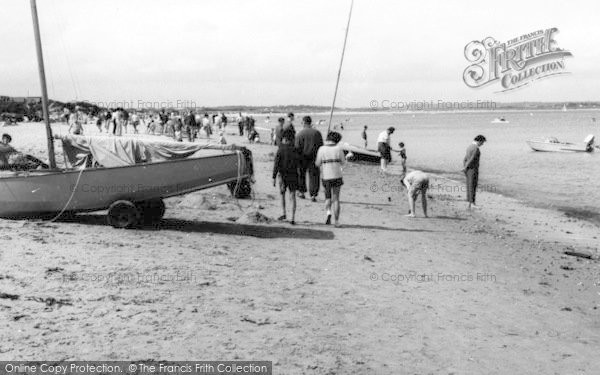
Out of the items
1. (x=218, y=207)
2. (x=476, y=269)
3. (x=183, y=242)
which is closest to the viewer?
(x=476, y=269)

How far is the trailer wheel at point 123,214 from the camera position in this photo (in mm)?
10031

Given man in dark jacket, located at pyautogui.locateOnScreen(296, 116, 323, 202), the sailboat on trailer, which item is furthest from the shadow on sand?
man in dark jacket, located at pyautogui.locateOnScreen(296, 116, 323, 202)

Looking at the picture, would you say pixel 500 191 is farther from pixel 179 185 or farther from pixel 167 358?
pixel 167 358

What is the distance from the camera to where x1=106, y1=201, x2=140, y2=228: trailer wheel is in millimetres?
10031

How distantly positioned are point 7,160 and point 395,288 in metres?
8.64

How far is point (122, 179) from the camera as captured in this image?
395 inches

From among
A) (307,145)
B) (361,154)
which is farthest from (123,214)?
(361,154)

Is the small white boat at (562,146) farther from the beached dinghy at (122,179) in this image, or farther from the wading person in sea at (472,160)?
the beached dinghy at (122,179)

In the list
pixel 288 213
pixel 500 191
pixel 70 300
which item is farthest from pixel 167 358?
pixel 500 191

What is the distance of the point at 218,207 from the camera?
12.9 metres

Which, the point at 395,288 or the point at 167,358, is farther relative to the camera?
the point at 395,288

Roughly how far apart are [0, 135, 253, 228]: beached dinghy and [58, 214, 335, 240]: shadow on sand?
1.68 feet

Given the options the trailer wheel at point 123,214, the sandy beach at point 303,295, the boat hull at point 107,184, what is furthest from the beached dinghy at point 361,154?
the trailer wheel at point 123,214

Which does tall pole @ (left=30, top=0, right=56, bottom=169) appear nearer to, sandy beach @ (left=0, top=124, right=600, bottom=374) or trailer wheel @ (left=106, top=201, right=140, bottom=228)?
sandy beach @ (left=0, top=124, right=600, bottom=374)
